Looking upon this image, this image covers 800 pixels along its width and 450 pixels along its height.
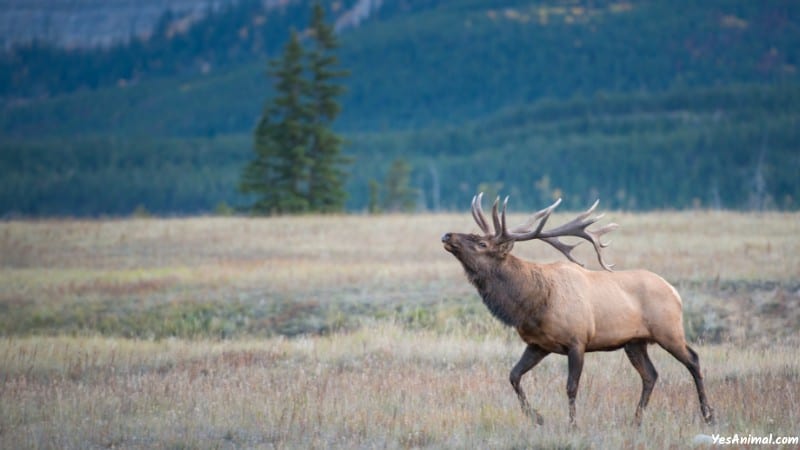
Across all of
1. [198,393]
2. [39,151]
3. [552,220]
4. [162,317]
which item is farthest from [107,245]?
[39,151]

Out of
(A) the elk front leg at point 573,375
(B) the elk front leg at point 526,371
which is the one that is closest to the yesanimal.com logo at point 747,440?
(A) the elk front leg at point 573,375

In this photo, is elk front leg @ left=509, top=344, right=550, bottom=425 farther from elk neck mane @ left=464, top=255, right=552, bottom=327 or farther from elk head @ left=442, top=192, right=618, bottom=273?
elk head @ left=442, top=192, right=618, bottom=273

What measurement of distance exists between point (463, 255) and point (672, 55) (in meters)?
189

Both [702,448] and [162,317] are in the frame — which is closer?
[702,448]

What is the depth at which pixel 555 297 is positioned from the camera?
12.3 m

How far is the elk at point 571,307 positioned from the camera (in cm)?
1223

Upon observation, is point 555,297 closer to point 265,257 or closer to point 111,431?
point 111,431

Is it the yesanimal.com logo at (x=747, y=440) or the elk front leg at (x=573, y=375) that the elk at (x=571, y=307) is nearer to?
the elk front leg at (x=573, y=375)

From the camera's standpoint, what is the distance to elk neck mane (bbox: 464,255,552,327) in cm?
1235

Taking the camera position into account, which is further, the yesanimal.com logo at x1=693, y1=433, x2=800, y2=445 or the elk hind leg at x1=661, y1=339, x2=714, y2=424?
the elk hind leg at x1=661, y1=339, x2=714, y2=424

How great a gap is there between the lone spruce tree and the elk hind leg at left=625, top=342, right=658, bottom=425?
2973 cm

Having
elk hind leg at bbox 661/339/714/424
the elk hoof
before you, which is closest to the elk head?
elk hind leg at bbox 661/339/714/424

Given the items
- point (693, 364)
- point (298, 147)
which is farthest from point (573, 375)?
point (298, 147)

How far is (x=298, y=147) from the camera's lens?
4319 centimetres
